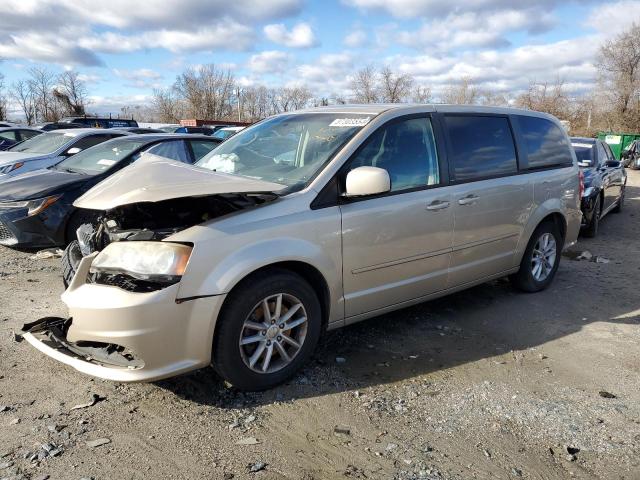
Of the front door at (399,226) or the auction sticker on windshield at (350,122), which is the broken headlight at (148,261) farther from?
the auction sticker on windshield at (350,122)

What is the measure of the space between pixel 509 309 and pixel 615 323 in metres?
0.95

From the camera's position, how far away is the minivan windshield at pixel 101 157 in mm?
6863

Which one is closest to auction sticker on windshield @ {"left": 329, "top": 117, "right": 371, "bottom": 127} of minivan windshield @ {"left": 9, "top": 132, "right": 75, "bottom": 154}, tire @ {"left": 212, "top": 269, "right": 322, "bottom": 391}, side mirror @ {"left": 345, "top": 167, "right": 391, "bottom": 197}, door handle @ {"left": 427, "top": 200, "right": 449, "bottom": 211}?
side mirror @ {"left": 345, "top": 167, "right": 391, "bottom": 197}

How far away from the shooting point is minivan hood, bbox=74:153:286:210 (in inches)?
115

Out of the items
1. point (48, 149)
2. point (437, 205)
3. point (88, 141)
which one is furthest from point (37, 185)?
point (437, 205)

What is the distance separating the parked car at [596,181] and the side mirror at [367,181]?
636 centimetres

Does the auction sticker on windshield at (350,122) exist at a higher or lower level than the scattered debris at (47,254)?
higher

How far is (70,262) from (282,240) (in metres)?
1.56

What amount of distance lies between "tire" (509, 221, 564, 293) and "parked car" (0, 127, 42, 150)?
1370cm

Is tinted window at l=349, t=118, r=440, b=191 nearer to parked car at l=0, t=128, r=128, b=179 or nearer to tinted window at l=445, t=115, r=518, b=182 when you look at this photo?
tinted window at l=445, t=115, r=518, b=182

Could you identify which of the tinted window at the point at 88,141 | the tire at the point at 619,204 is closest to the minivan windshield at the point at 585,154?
the tire at the point at 619,204

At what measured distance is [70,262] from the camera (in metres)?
3.57

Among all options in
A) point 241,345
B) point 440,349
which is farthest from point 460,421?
point 241,345

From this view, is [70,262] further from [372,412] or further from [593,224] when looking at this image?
[593,224]
